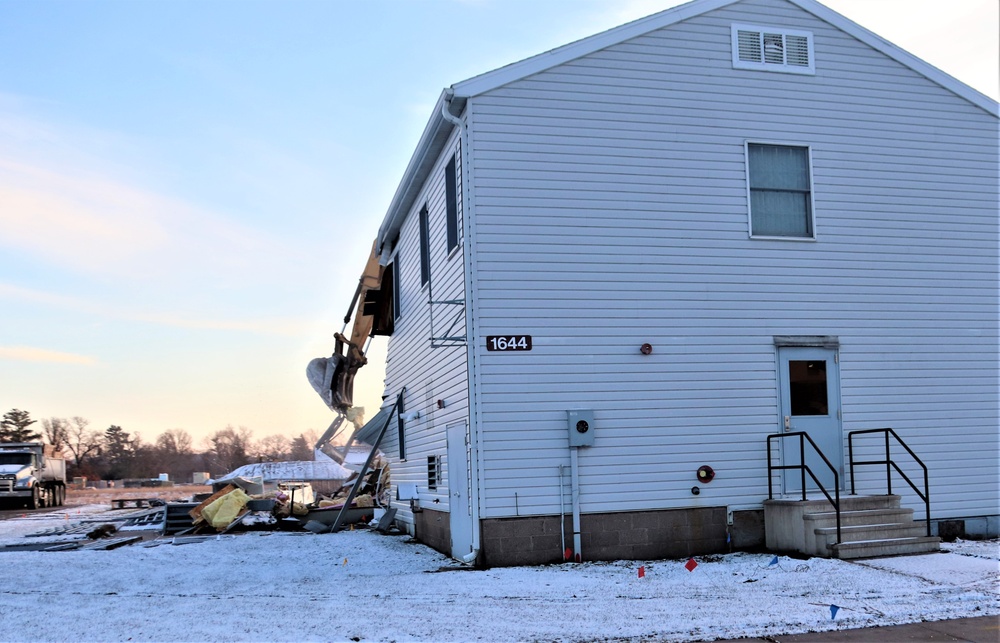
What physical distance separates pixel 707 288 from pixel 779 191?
6.45ft

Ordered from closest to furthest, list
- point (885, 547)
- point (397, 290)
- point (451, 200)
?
point (885, 547)
point (451, 200)
point (397, 290)

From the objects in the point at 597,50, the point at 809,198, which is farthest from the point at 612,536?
the point at 597,50

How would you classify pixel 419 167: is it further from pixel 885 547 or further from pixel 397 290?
pixel 885 547

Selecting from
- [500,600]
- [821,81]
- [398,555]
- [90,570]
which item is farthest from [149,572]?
[821,81]

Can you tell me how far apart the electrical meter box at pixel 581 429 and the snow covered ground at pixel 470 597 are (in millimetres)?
1563

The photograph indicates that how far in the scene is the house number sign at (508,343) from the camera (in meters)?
12.6

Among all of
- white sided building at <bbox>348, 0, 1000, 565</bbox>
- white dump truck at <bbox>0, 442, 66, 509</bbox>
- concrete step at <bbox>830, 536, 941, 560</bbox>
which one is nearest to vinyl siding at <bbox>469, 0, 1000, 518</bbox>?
white sided building at <bbox>348, 0, 1000, 565</bbox>

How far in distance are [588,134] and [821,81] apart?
3.82 metres

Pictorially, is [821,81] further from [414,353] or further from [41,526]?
[41,526]

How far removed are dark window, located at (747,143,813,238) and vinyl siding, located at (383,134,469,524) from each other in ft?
14.3

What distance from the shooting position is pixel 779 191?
1404cm

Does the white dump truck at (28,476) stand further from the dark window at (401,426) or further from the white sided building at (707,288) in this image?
the white sided building at (707,288)

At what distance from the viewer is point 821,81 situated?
1433 centimetres

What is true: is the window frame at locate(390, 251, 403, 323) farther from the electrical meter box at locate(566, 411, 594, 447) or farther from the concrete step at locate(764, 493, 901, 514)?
the concrete step at locate(764, 493, 901, 514)
